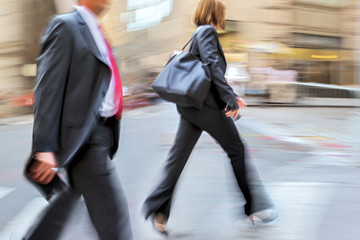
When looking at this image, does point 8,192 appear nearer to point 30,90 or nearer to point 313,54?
point 30,90

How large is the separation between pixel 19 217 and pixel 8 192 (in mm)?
1044

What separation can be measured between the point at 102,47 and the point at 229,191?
2.79m

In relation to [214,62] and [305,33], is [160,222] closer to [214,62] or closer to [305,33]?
[214,62]

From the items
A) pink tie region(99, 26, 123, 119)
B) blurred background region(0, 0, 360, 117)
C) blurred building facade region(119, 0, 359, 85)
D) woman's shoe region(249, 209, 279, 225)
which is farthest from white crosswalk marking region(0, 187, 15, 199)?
blurred building facade region(119, 0, 359, 85)

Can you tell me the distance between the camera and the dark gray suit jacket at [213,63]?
3123 mm

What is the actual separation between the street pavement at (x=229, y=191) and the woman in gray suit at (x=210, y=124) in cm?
25

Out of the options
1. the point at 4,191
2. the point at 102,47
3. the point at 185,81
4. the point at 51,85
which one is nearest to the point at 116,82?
the point at 102,47

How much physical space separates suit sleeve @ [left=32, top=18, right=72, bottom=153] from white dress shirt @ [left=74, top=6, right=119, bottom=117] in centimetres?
15

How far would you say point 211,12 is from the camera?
330 centimetres

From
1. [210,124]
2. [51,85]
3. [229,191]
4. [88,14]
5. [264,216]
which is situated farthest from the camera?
[229,191]

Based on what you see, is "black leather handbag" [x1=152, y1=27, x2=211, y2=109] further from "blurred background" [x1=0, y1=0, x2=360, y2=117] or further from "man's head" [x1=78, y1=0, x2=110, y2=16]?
"blurred background" [x1=0, y1=0, x2=360, y2=117]

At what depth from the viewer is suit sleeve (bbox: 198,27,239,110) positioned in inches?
123

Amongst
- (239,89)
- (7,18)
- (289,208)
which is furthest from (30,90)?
(289,208)

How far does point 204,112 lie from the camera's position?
3.18 m
